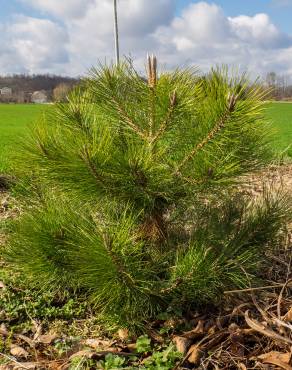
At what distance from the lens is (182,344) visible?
2.17 metres

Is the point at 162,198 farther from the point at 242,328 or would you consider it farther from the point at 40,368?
the point at 40,368

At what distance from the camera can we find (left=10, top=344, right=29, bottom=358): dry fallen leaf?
90.7 inches

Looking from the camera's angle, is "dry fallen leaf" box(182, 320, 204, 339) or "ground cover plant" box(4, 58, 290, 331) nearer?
"ground cover plant" box(4, 58, 290, 331)

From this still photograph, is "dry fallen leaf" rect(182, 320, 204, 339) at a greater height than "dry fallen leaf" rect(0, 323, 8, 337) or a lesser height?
greater

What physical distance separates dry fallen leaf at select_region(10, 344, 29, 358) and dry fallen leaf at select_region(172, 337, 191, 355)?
0.75m

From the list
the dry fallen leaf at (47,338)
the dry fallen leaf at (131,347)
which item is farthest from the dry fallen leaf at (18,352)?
the dry fallen leaf at (131,347)

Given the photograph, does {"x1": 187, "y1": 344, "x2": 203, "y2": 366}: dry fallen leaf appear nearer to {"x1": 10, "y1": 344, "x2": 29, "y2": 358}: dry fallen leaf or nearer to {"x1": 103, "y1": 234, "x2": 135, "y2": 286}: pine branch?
{"x1": 103, "y1": 234, "x2": 135, "y2": 286}: pine branch

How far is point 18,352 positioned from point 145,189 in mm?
1063

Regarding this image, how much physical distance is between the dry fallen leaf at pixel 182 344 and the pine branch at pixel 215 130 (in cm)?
80

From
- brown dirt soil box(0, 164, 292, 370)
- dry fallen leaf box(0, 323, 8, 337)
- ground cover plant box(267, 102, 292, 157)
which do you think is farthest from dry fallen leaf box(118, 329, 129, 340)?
ground cover plant box(267, 102, 292, 157)

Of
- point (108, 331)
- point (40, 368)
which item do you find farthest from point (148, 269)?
point (40, 368)

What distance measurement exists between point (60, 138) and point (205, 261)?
3.00 feet

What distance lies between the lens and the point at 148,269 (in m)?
2.19

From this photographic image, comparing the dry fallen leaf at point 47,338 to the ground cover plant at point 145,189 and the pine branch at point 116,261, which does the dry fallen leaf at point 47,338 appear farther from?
the pine branch at point 116,261
